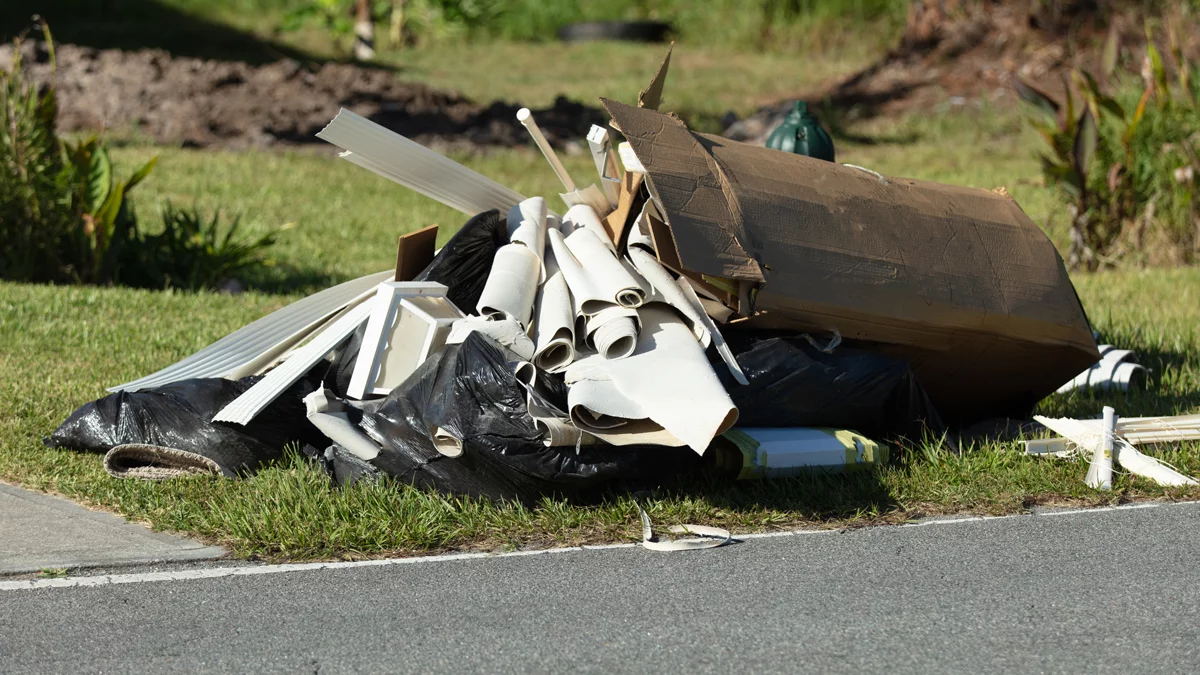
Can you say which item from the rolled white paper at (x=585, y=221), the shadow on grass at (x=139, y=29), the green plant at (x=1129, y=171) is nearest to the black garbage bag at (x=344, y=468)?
the rolled white paper at (x=585, y=221)

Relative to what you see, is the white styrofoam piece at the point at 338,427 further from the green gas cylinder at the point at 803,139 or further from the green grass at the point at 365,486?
the green gas cylinder at the point at 803,139

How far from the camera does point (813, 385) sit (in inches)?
189

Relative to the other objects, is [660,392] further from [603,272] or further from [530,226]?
[530,226]

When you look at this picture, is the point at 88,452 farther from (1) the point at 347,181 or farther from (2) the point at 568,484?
Result: (1) the point at 347,181

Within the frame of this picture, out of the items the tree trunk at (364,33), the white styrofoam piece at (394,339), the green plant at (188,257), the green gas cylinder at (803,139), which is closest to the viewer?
the white styrofoam piece at (394,339)

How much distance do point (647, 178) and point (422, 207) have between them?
8.88m

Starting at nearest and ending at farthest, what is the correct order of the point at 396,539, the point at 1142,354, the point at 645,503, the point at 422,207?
the point at 396,539, the point at 645,503, the point at 1142,354, the point at 422,207

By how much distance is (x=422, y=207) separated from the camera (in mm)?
13297

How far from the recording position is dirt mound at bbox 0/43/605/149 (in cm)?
1575

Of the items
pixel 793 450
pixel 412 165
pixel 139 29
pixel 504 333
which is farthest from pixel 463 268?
pixel 139 29

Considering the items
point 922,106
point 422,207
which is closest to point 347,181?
point 422,207

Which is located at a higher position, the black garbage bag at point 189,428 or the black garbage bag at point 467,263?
the black garbage bag at point 467,263

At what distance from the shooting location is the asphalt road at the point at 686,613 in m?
Result: 3.42

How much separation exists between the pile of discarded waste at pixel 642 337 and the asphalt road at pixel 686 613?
18.1 inches
